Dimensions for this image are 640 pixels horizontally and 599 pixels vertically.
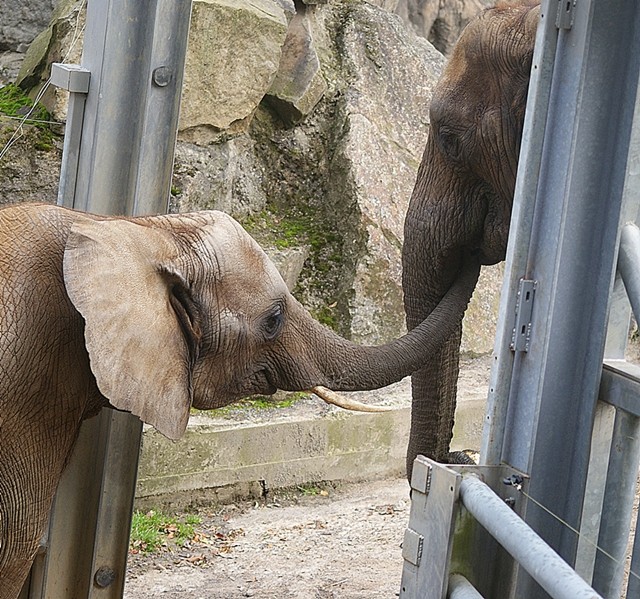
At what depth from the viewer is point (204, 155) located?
6.23 metres

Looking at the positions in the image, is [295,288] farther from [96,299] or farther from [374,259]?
[96,299]

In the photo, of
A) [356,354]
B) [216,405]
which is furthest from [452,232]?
[216,405]

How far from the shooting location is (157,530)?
5.21 meters

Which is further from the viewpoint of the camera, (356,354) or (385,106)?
(385,106)

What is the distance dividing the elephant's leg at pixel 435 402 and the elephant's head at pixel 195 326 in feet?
0.62

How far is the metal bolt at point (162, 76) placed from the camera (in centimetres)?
349

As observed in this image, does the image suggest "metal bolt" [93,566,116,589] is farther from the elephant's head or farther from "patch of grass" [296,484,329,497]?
"patch of grass" [296,484,329,497]

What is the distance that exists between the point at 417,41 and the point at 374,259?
1837 millimetres

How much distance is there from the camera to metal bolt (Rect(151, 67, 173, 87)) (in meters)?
3.49

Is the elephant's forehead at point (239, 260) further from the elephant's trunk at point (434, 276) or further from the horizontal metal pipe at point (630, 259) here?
the horizontal metal pipe at point (630, 259)

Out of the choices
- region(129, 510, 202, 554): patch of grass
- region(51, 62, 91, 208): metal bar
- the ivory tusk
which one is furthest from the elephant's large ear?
region(129, 510, 202, 554): patch of grass

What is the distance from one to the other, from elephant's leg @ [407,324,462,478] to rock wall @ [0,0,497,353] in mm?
2311

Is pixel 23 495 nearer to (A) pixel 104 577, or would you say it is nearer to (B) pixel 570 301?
(A) pixel 104 577

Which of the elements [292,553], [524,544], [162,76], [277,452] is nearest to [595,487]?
[524,544]
